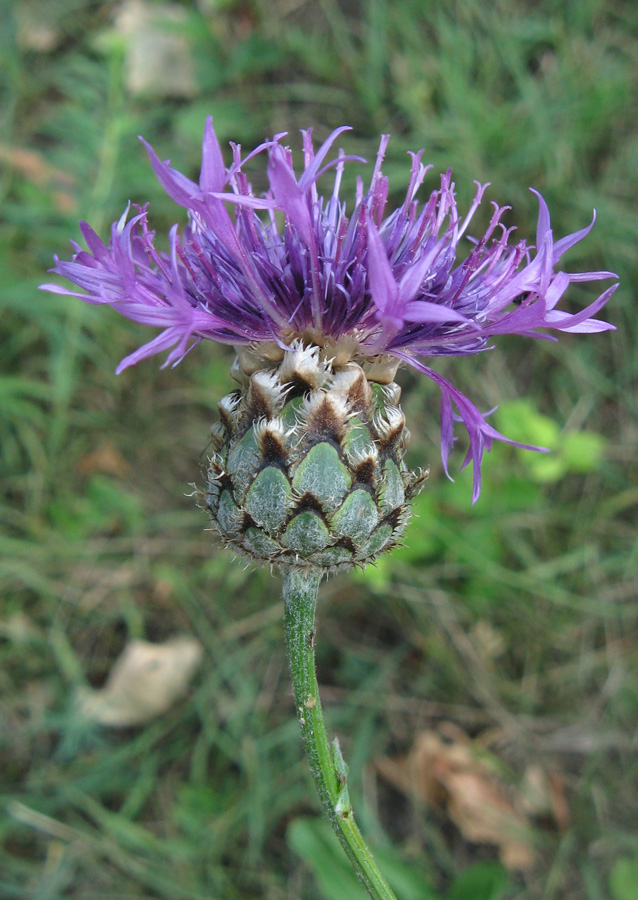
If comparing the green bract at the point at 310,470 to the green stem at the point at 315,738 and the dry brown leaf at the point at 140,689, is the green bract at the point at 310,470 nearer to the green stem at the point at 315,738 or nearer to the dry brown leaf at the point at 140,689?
the green stem at the point at 315,738


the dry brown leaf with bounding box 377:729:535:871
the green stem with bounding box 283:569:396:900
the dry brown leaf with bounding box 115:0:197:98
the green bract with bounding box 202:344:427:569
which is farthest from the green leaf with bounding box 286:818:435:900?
the dry brown leaf with bounding box 115:0:197:98

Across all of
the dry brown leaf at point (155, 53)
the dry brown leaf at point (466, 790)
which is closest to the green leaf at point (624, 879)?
the dry brown leaf at point (466, 790)

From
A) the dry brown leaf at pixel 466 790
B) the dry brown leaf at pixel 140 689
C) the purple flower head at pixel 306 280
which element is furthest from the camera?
the dry brown leaf at pixel 140 689

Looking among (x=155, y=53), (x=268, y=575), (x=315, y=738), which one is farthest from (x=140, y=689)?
(x=155, y=53)

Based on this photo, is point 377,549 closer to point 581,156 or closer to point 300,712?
point 300,712

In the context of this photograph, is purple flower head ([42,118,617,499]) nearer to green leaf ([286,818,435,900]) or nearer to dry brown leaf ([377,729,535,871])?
green leaf ([286,818,435,900])

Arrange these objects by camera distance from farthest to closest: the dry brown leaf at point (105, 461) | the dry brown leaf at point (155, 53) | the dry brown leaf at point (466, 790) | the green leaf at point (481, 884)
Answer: the dry brown leaf at point (155, 53) < the dry brown leaf at point (105, 461) < the dry brown leaf at point (466, 790) < the green leaf at point (481, 884)

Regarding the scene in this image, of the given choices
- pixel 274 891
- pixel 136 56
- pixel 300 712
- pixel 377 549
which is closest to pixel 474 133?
pixel 136 56
